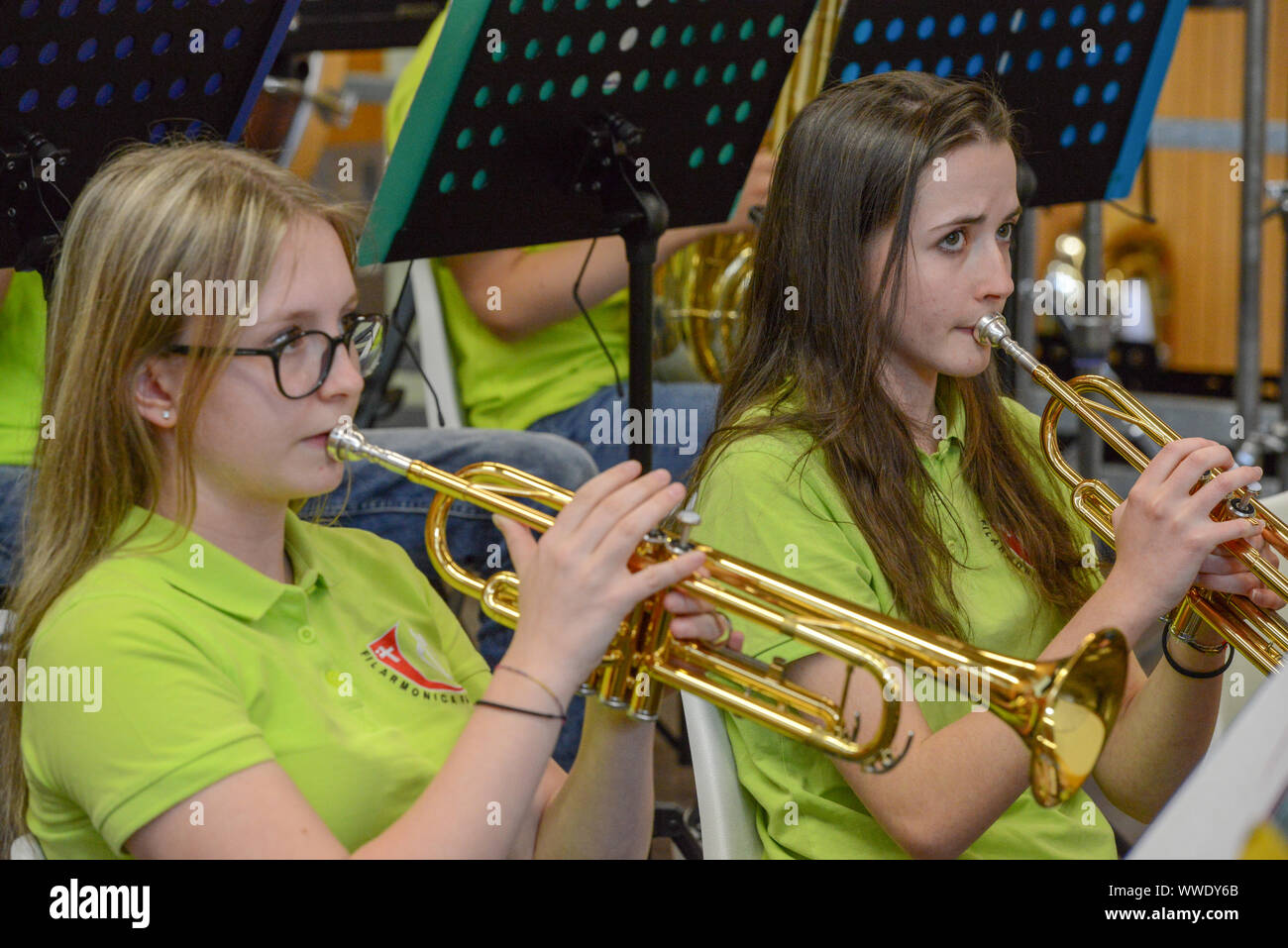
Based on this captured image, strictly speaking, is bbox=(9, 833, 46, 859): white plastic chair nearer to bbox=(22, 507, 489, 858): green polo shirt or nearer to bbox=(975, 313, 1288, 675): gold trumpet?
bbox=(22, 507, 489, 858): green polo shirt

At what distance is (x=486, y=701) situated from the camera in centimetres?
103

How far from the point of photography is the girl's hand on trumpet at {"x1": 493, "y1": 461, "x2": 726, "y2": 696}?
1.02 meters

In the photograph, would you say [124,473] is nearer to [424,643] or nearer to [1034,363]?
[424,643]

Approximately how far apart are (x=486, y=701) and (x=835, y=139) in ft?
2.36

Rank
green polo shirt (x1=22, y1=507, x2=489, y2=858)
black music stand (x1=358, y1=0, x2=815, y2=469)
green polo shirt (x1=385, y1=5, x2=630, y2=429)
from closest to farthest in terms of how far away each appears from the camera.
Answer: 1. green polo shirt (x1=22, y1=507, x2=489, y2=858)
2. black music stand (x1=358, y1=0, x2=815, y2=469)
3. green polo shirt (x1=385, y1=5, x2=630, y2=429)

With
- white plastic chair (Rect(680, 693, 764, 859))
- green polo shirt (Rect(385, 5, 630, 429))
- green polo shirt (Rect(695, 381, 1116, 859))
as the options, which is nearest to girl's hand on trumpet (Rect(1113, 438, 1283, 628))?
green polo shirt (Rect(695, 381, 1116, 859))

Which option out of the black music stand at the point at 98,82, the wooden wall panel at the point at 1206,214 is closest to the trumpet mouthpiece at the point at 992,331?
the black music stand at the point at 98,82

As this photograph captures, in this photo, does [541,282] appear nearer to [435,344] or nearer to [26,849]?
[435,344]

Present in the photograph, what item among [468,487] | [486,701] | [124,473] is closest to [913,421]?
[468,487]

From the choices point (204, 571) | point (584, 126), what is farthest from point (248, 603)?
point (584, 126)

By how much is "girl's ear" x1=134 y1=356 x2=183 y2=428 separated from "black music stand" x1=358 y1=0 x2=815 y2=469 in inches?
18.7

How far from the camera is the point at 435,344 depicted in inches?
93.1

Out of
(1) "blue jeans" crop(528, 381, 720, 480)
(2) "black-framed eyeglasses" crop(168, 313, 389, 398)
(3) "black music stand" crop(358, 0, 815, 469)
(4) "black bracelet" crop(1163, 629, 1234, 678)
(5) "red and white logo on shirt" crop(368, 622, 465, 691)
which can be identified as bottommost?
(4) "black bracelet" crop(1163, 629, 1234, 678)

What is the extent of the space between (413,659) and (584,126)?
799 mm
